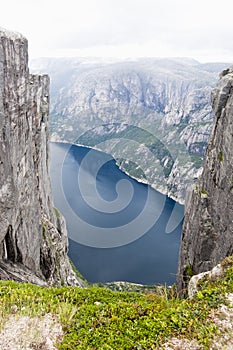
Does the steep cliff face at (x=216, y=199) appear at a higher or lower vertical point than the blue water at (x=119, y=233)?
higher

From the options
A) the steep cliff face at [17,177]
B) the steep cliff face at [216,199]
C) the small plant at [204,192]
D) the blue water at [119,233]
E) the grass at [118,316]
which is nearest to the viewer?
the grass at [118,316]

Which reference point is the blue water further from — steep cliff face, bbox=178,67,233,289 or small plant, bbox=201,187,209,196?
small plant, bbox=201,187,209,196

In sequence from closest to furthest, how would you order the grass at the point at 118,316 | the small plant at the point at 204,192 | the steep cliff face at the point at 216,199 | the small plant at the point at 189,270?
the grass at the point at 118,316 < the steep cliff face at the point at 216,199 < the small plant at the point at 204,192 < the small plant at the point at 189,270

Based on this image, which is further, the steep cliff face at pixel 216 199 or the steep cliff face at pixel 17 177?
the steep cliff face at pixel 216 199

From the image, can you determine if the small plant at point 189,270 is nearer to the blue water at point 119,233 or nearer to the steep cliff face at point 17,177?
the steep cliff face at point 17,177

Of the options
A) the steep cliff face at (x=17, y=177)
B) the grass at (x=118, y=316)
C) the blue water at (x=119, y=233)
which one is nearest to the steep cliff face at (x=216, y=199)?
the grass at (x=118, y=316)

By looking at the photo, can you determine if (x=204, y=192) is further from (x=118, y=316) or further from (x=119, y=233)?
(x=119, y=233)

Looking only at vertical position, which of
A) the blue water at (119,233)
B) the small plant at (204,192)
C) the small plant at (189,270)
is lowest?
the blue water at (119,233)

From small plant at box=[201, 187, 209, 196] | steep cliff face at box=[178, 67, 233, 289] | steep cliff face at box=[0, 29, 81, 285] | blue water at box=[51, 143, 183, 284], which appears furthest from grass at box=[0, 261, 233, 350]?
blue water at box=[51, 143, 183, 284]
